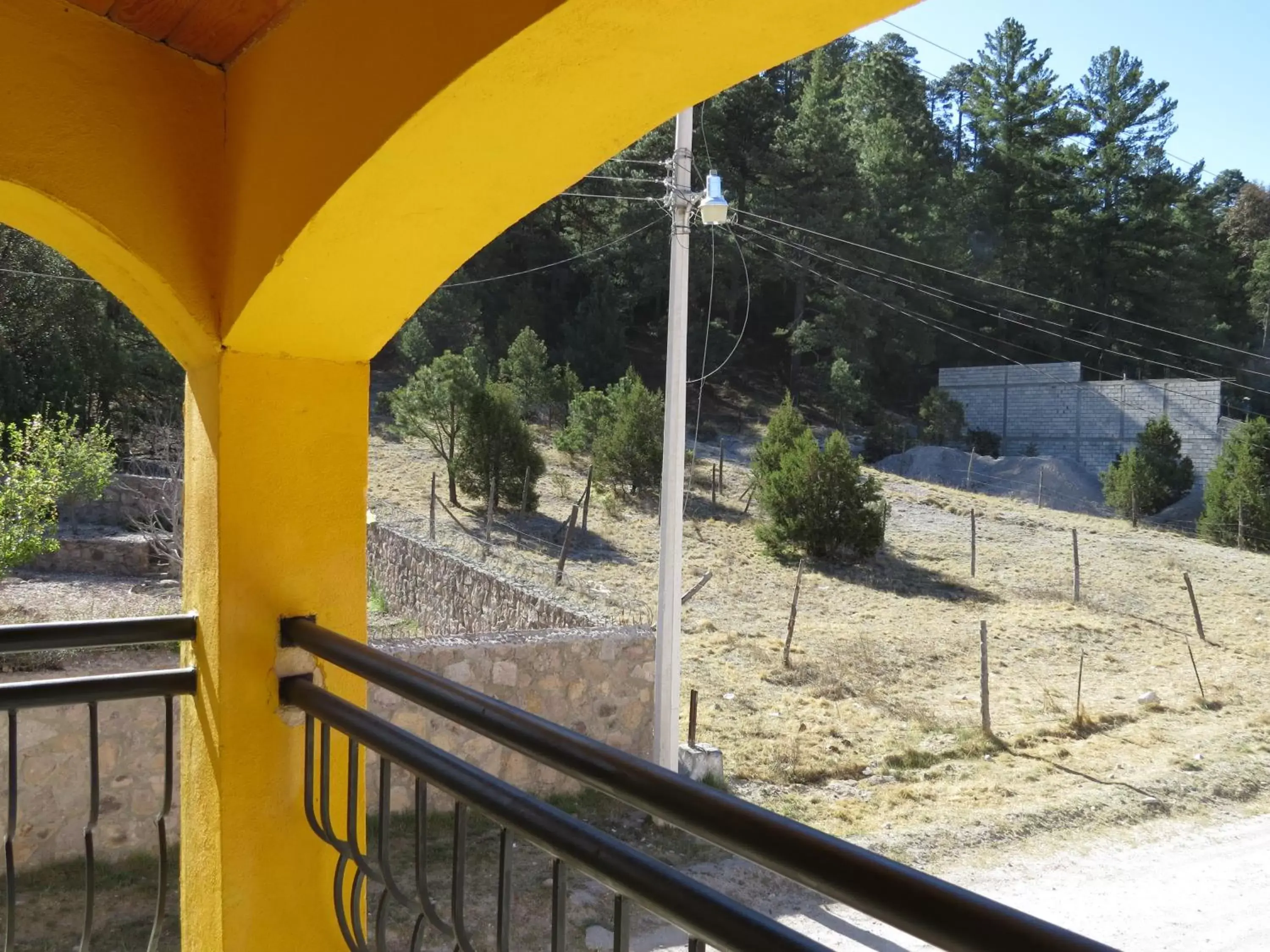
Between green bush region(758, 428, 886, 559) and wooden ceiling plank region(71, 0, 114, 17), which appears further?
green bush region(758, 428, 886, 559)

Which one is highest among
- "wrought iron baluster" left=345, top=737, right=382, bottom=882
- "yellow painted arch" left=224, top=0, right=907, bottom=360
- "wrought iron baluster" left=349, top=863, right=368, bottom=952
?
"yellow painted arch" left=224, top=0, right=907, bottom=360

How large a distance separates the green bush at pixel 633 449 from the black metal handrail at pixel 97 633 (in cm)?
1311

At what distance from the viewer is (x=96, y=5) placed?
1.41 meters

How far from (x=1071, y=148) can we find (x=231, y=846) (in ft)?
104

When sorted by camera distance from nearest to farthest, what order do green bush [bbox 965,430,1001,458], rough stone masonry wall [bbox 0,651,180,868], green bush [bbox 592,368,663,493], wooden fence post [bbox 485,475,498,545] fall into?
rough stone masonry wall [bbox 0,651,180,868]
wooden fence post [bbox 485,475,498,545]
green bush [bbox 592,368,663,493]
green bush [bbox 965,430,1001,458]

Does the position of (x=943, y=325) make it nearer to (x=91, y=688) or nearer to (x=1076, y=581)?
(x=1076, y=581)

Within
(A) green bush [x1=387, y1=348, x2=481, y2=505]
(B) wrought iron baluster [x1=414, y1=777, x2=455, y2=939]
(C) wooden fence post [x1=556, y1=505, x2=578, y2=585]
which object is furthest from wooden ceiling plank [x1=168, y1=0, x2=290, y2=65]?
(A) green bush [x1=387, y1=348, x2=481, y2=505]

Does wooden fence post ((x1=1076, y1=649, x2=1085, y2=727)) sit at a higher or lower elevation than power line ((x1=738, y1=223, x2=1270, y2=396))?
lower

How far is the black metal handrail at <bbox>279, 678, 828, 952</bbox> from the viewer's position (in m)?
0.70

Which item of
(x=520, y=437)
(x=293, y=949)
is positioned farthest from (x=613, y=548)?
(x=293, y=949)

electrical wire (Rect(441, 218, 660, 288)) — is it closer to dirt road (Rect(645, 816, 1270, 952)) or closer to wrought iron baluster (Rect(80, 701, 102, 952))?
dirt road (Rect(645, 816, 1270, 952))

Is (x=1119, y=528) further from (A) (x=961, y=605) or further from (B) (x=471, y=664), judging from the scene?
(B) (x=471, y=664)

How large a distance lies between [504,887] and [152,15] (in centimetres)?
131

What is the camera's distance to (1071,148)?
28328 millimetres
